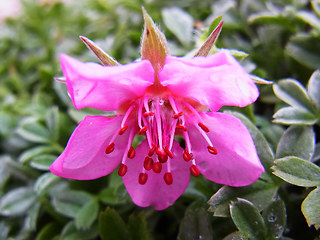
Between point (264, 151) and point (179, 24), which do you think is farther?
point (179, 24)

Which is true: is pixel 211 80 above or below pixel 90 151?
above

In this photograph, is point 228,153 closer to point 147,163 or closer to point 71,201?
point 147,163

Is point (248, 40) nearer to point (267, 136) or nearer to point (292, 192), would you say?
point (267, 136)

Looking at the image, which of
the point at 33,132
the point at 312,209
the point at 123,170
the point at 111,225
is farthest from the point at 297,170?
the point at 33,132

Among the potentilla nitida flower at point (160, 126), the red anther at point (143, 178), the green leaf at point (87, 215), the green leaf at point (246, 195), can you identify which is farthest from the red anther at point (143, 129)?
the green leaf at point (87, 215)

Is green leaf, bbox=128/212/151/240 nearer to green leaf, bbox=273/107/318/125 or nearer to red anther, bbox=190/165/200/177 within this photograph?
red anther, bbox=190/165/200/177
